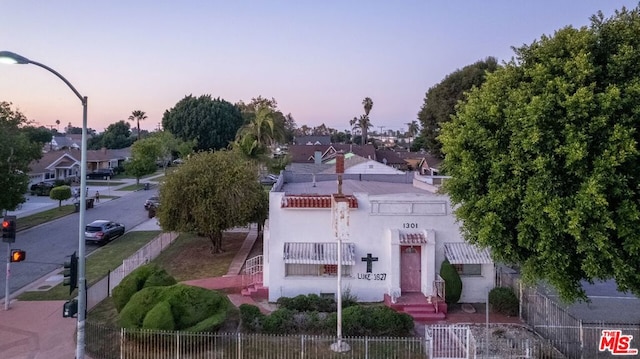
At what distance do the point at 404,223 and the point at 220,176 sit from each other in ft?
32.9

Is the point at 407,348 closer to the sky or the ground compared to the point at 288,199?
closer to the ground

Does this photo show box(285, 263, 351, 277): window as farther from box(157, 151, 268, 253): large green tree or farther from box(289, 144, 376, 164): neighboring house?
box(289, 144, 376, 164): neighboring house

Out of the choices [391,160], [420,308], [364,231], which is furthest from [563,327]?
[391,160]

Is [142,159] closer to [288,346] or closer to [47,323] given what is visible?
[47,323]

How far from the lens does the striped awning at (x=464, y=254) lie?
701 inches

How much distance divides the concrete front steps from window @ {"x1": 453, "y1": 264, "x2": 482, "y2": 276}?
6.30ft

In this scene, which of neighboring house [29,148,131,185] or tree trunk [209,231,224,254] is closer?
tree trunk [209,231,224,254]

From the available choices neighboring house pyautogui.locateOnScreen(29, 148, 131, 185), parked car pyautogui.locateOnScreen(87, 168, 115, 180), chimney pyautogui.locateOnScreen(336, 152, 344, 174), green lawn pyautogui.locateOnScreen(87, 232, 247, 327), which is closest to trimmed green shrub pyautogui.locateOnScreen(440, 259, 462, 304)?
chimney pyautogui.locateOnScreen(336, 152, 344, 174)

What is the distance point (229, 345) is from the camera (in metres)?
13.5

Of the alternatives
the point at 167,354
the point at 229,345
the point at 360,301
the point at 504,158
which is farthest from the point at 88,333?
the point at 504,158

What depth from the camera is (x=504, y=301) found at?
17234mm

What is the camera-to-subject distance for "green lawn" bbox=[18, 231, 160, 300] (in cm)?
1911

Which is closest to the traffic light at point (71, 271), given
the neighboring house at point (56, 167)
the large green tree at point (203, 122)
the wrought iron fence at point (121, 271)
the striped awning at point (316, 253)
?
the wrought iron fence at point (121, 271)

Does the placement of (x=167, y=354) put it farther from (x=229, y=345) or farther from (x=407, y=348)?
(x=407, y=348)
